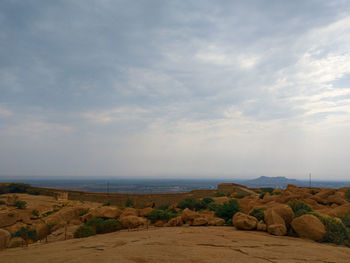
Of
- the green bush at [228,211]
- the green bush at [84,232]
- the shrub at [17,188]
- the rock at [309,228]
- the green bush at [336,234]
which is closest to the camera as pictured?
the green bush at [336,234]

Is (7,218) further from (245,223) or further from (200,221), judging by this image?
(245,223)

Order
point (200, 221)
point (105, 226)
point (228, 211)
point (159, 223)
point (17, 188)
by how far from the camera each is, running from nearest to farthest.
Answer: point (200, 221), point (105, 226), point (228, 211), point (159, 223), point (17, 188)

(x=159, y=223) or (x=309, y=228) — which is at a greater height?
(x=309, y=228)

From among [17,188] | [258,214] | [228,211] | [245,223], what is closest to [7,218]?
[228,211]

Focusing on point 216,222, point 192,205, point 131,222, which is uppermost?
point 216,222

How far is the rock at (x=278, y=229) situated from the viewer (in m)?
10.5

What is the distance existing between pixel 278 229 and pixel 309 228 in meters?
1.22

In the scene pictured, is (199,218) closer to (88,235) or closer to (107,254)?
(88,235)

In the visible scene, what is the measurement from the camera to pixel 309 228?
32.9 ft

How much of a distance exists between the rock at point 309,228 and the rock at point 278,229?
1.41 feet

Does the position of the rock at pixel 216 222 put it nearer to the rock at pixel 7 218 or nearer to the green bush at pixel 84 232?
the green bush at pixel 84 232

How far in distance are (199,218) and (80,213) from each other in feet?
40.1

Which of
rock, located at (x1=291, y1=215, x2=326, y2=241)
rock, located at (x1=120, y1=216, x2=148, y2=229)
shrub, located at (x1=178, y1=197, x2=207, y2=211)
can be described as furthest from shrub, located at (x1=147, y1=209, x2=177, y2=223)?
rock, located at (x1=291, y1=215, x2=326, y2=241)

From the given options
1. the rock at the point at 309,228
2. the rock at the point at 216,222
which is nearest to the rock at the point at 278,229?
the rock at the point at 309,228
